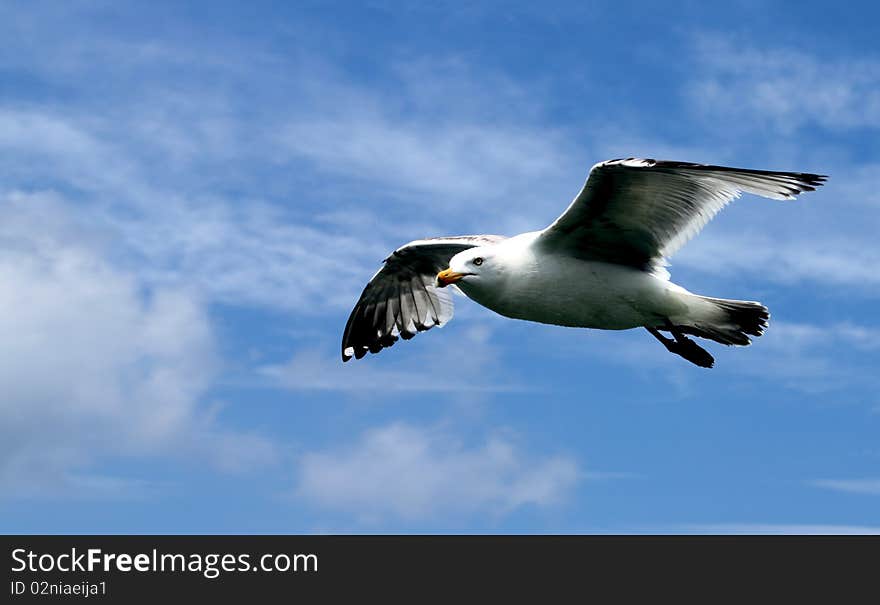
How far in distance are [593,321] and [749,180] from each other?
2818mm

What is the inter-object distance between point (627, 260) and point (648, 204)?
106 centimetres

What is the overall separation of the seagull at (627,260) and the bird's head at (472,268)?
1cm

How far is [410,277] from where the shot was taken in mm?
19922

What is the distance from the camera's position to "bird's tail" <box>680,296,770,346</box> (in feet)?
52.5

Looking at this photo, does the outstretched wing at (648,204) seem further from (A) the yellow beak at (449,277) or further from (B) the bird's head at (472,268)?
(A) the yellow beak at (449,277)

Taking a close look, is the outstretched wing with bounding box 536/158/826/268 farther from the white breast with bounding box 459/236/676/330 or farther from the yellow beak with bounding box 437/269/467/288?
the yellow beak with bounding box 437/269/467/288

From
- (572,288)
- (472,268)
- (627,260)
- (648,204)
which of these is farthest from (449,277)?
(648,204)

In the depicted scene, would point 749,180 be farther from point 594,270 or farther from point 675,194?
point 594,270

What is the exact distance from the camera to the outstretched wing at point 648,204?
1359 centimetres

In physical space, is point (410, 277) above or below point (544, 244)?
above

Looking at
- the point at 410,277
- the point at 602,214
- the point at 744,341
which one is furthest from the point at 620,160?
the point at 410,277

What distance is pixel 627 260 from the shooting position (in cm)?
1535

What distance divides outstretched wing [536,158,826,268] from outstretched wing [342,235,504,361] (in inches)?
179

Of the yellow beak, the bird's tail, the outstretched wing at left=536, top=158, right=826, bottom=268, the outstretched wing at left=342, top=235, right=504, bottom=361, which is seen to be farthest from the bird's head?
the outstretched wing at left=342, top=235, right=504, bottom=361
